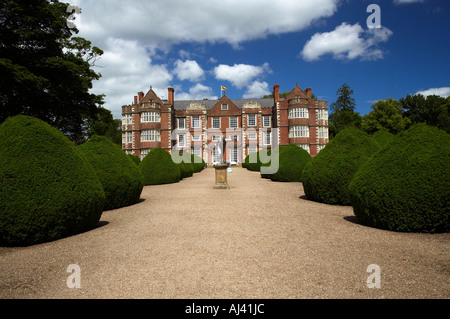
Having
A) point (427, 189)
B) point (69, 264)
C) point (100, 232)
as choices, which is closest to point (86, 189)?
point (100, 232)

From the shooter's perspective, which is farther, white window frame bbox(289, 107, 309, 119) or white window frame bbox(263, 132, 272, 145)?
white window frame bbox(263, 132, 272, 145)

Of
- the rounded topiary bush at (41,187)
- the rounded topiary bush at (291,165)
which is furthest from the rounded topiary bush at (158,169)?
the rounded topiary bush at (41,187)

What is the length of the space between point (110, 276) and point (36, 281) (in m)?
0.97

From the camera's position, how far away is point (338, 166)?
8.14 meters

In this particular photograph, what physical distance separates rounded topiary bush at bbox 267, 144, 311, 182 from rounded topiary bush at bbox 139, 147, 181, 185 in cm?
654

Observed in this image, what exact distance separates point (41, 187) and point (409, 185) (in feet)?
23.9

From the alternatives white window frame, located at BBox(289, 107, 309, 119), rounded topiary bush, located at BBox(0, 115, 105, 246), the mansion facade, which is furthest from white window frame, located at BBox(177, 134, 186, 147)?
rounded topiary bush, located at BBox(0, 115, 105, 246)

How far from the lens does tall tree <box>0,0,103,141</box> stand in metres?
16.6

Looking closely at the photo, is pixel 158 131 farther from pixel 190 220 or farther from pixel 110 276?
pixel 110 276

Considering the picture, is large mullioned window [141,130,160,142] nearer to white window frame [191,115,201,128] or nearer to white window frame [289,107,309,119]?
white window frame [191,115,201,128]

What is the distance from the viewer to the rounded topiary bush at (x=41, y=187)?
15.0 feet

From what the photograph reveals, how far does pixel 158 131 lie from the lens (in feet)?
129

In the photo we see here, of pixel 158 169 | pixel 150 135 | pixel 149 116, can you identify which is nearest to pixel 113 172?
pixel 158 169
